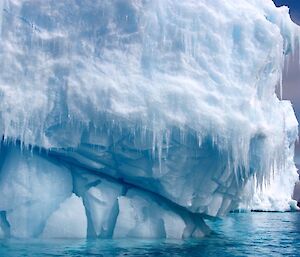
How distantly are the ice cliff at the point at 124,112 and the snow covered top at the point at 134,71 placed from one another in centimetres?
2

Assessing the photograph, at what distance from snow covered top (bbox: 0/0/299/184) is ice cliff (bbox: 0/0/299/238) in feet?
0.06

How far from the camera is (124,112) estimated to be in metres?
9.64

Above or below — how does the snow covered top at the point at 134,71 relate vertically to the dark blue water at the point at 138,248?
above

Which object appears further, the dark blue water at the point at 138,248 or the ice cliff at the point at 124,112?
the ice cliff at the point at 124,112

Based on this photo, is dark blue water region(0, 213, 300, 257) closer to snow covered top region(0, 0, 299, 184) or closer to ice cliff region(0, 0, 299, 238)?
ice cliff region(0, 0, 299, 238)

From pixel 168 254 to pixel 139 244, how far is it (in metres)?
1.23

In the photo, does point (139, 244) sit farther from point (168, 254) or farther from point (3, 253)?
point (3, 253)

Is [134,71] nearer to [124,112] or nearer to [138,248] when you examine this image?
[124,112]

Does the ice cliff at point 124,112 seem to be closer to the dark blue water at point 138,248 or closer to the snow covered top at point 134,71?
the snow covered top at point 134,71

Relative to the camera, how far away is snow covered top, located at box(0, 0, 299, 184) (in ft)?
31.7

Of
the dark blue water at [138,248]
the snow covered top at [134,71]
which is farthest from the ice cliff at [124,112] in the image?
the dark blue water at [138,248]

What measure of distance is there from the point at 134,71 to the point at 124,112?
859 mm

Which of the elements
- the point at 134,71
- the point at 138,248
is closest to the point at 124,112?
the point at 134,71

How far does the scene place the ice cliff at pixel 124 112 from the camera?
9703mm
